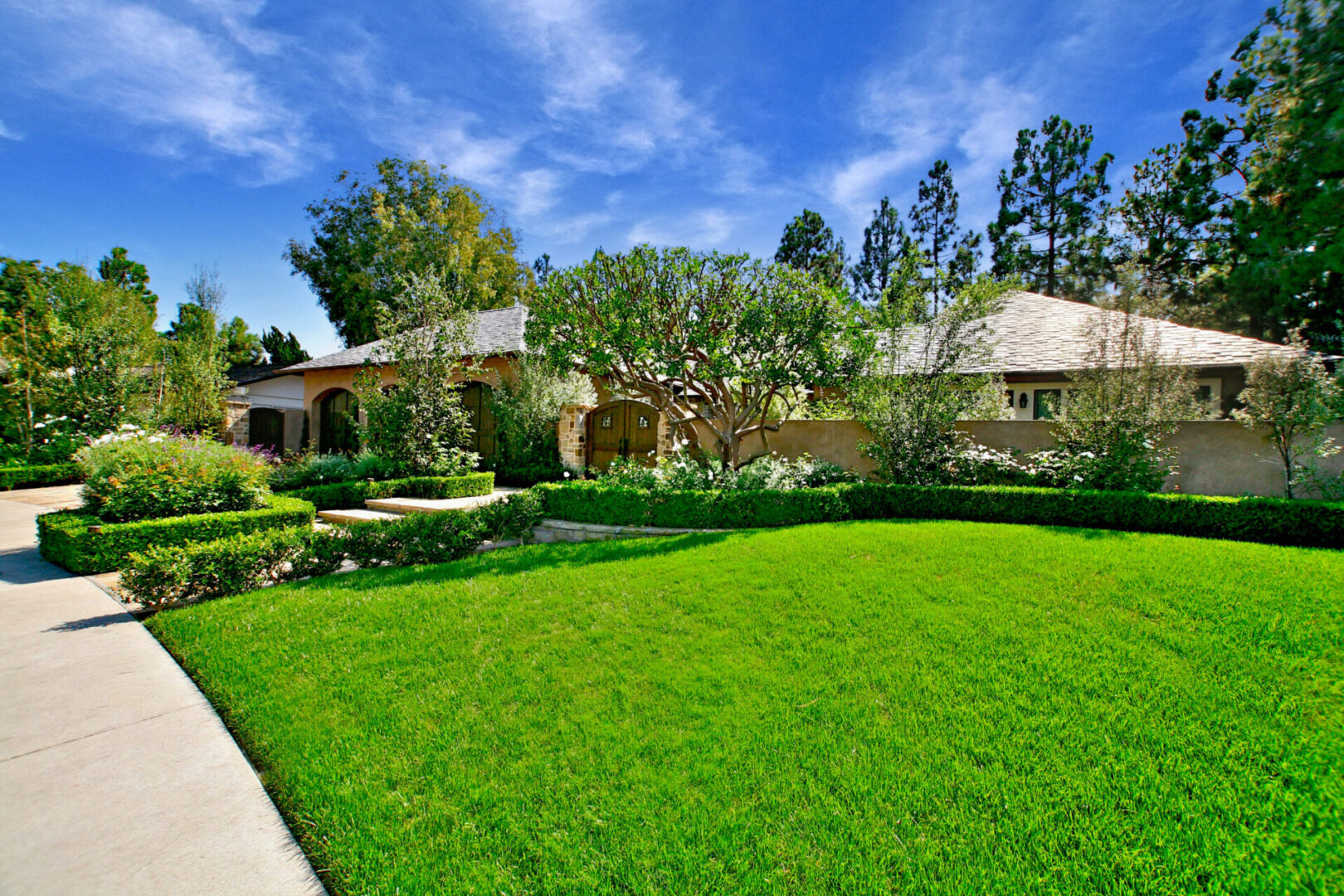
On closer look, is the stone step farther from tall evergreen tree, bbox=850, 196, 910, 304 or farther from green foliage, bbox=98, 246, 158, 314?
green foliage, bbox=98, 246, 158, 314

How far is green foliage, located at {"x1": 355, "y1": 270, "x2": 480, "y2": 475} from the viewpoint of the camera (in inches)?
462

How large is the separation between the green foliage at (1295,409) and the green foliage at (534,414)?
1266 centimetres

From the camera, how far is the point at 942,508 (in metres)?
8.12

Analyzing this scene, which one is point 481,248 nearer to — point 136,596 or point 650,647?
point 136,596

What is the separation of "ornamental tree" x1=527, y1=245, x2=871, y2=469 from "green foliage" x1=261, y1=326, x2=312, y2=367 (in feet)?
99.2

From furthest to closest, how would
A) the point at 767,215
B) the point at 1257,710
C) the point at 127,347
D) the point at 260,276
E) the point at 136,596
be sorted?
1. the point at 260,276
2. the point at 127,347
3. the point at 767,215
4. the point at 136,596
5. the point at 1257,710

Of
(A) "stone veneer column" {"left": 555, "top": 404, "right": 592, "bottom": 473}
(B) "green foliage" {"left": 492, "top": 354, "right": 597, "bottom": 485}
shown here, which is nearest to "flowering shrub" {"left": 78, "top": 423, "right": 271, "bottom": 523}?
(B) "green foliage" {"left": 492, "top": 354, "right": 597, "bottom": 485}

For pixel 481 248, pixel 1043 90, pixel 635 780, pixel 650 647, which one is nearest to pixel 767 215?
pixel 1043 90

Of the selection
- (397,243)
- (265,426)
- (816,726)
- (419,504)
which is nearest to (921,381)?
(816,726)

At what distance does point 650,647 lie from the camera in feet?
13.8

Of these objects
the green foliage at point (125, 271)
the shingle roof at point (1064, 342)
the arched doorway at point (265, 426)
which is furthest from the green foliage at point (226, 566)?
the green foliage at point (125, 271)

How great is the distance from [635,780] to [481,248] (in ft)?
101

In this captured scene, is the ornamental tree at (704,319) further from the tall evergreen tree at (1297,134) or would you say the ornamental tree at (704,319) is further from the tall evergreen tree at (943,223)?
the tall evergreen tree at (943,223)

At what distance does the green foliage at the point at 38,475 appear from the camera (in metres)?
14.2
